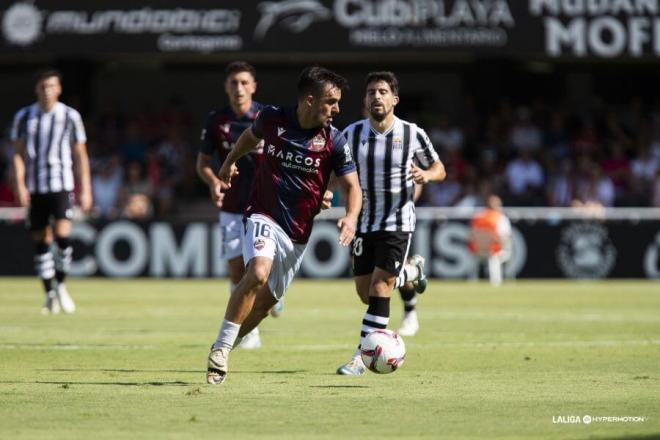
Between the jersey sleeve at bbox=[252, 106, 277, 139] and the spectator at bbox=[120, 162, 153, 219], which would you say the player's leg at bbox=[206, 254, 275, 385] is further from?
the spectator at bbox=[120, 162, 153, 219]

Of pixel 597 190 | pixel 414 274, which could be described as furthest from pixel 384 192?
pixel 597 190

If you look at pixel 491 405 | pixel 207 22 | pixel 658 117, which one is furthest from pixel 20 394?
pixel 658 117

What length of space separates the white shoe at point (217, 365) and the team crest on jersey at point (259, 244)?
0.69 m

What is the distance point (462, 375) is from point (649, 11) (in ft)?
56.3

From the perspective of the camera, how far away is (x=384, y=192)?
10.2 m

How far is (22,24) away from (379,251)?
58.7 ft

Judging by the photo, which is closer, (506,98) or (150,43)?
(150,43)

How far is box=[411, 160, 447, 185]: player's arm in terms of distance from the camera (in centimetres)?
970

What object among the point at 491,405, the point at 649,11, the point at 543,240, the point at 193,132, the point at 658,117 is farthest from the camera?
the point at 193,132

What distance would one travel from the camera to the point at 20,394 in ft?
26.8

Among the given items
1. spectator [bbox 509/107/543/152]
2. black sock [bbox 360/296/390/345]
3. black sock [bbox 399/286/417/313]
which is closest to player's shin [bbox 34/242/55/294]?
black sock [bbox 399/286/417/313]

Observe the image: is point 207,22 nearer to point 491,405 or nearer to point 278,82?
point 278,82

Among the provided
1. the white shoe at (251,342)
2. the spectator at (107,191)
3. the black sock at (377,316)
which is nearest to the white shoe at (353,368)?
the black sock at (377,316)

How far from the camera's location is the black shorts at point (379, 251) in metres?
9.77
